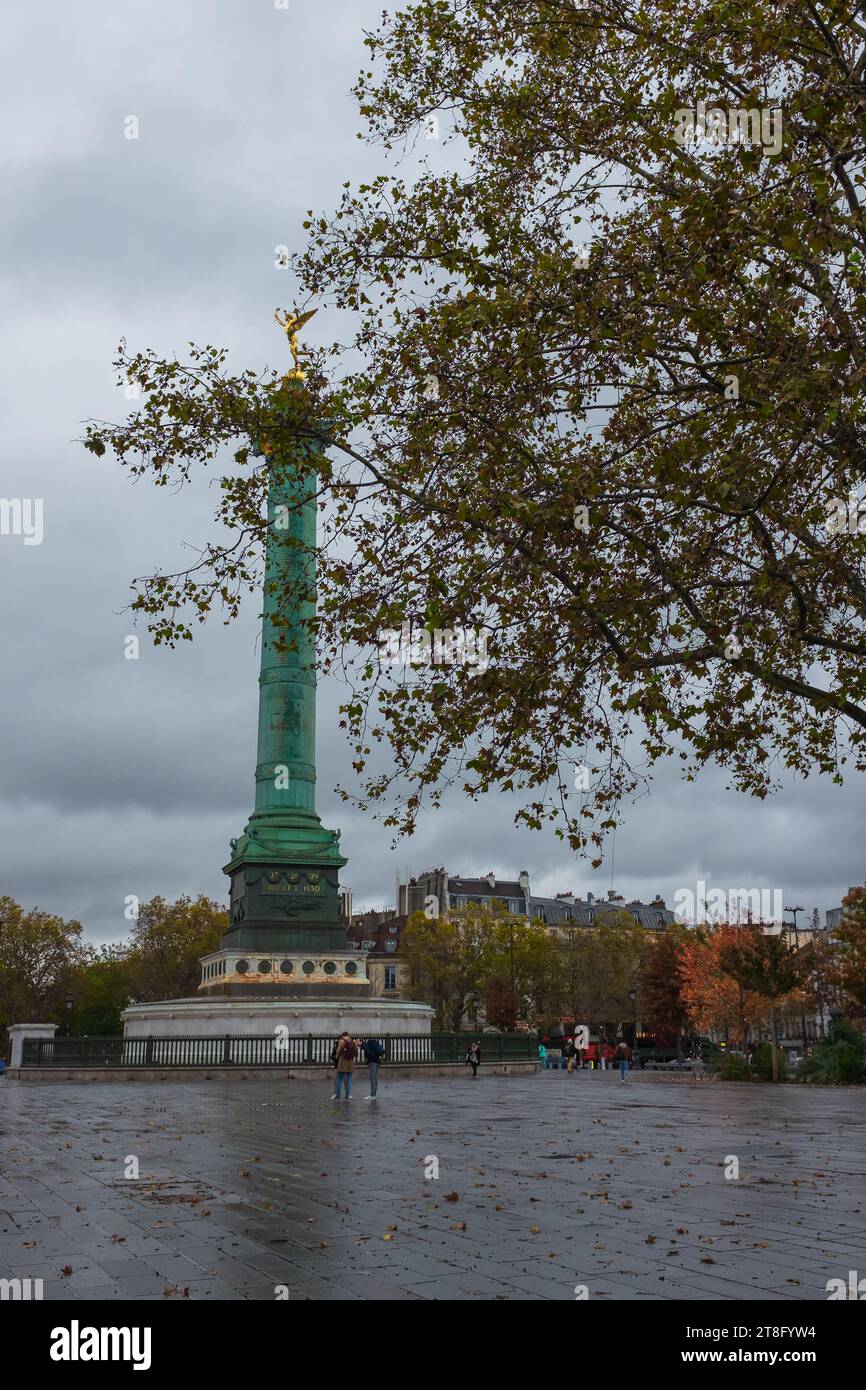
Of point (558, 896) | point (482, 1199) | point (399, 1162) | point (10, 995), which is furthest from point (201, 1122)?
point (558, 896)

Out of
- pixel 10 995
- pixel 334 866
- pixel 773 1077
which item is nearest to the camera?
pixel 773 1077

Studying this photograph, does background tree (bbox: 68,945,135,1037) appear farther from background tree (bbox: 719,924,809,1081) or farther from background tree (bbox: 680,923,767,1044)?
background tree (bbox: 719,924,809,1081)

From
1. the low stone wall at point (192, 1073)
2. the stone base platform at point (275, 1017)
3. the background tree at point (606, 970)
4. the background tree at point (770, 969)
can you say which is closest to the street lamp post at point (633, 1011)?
the background tree at point (606, 970)

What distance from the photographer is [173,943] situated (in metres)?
79.4

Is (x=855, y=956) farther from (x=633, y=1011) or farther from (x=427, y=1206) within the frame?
(x=427, y=1206)

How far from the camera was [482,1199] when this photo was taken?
35.1 feet

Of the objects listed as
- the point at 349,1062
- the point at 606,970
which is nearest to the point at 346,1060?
the point at 349,1062

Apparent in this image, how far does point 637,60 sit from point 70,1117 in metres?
18.7

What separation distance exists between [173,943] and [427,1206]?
72357 millimetres

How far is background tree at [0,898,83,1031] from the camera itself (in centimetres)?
Answer: 7731

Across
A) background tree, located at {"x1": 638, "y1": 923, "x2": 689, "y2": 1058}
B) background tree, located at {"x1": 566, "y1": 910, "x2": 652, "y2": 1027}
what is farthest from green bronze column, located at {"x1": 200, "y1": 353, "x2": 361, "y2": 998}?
background tree, located at {"x1": 566, "y1": 910, "x2": 652, "y2": 1027}
